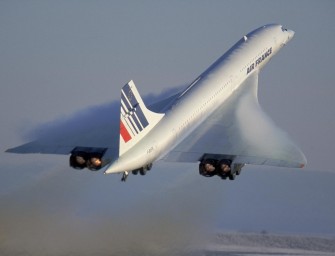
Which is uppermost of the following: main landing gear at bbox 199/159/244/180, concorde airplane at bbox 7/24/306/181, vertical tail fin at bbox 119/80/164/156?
vertical tail fin at bbox 119/80/164/156

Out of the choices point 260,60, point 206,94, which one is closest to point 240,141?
point 206,94

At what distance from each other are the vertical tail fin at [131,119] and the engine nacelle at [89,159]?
3.00 meters

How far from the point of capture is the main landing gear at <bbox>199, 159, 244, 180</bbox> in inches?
3031

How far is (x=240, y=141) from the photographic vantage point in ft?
260

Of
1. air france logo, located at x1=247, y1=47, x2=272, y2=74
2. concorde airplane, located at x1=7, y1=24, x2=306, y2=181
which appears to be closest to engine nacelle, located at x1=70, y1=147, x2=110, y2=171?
concorde airplane, located at x1=7, y1=24, x2=306, y2=181

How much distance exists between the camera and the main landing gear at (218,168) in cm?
7700

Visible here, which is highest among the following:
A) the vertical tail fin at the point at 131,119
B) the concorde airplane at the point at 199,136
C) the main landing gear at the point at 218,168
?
the vertical tail fin at the point at 131,119

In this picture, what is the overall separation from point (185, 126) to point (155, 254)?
9314 millimetres

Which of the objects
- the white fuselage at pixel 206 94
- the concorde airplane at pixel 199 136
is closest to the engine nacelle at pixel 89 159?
the concorde airplane at pixel 199 136

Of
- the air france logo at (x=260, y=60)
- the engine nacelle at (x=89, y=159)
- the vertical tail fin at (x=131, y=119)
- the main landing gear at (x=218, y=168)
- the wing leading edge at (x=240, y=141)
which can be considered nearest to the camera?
the vertical tail fin at (x=131, y=119)

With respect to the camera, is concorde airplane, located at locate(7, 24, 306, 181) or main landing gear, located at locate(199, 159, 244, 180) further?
main landing gear, located at locate(199, 159, 244, 180)

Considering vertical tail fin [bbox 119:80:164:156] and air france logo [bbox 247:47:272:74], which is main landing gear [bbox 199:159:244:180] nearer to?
vertical tail fin [bbox 119:80:164:156]

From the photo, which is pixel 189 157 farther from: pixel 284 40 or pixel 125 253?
pixel 284 40

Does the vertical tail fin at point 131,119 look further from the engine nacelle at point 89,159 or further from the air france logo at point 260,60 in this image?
the air france logo at point 260,60
